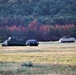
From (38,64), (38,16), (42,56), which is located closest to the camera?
(38,64)

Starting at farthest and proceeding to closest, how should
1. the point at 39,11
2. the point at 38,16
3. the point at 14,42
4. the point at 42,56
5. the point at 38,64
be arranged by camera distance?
the point at 39,11 → the point at 38,16 → the point at 14,42 → the point at 42,56 → the point at 38,64

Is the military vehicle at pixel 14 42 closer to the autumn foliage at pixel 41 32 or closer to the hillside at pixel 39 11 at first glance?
the autumn foliage at pixel 41 32

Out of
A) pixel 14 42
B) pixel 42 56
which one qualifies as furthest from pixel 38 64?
pixel 14 42

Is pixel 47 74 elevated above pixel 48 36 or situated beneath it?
elevated above

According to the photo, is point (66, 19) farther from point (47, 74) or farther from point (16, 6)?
point (47, 74)

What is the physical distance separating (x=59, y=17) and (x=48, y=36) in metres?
21.8

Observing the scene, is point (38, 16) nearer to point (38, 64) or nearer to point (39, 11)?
point (39, 11)

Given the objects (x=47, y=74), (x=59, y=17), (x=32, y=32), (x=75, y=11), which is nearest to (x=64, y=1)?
(x=75, y=11)

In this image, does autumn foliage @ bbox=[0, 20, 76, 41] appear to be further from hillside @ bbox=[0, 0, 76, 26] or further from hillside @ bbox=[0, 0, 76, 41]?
hillside @ bbox=[0, 0, 76, 26]

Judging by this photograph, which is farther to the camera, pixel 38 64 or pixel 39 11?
pixel 39 11

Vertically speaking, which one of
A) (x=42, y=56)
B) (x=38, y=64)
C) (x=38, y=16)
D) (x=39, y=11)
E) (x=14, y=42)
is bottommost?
(x=38, y=16)

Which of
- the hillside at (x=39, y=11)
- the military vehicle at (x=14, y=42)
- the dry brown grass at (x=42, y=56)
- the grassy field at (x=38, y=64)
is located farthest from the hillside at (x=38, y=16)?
the grassy field at (x=38, y=64)

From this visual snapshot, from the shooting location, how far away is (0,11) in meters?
96.6

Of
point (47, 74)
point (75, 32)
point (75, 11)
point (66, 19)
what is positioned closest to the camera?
point (47, 74)
